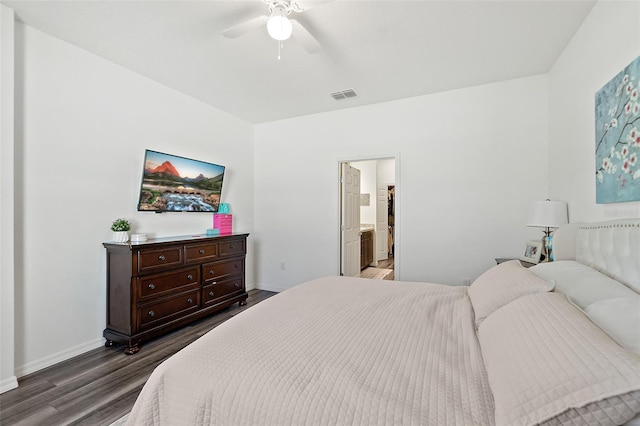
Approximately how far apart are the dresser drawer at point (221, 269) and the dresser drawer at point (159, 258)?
39 cm

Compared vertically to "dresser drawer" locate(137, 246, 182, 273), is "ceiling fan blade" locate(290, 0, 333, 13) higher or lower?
higher

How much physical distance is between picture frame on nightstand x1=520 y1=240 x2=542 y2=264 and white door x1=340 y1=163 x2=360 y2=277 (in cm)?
217

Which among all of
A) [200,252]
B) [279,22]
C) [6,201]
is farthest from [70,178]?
[279,22]

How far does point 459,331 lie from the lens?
1.35 m

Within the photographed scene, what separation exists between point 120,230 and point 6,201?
0.81 meters

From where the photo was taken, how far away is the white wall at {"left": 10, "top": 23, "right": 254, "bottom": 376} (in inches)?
89.9

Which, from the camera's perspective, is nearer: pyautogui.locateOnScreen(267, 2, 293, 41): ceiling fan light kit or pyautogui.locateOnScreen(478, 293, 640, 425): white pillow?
pyautogui.locateOnScreen(478, 293, 640, 425): white pillow

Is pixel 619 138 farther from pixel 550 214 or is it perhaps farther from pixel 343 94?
pixel 343 94

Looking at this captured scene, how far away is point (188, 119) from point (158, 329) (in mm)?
2487

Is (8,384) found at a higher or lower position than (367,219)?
lower

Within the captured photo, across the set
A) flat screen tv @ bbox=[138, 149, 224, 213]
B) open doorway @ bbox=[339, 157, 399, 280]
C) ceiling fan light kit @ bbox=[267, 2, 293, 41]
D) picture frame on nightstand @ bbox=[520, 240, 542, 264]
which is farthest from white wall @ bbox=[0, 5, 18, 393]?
picture frame on nightstand @ bbox=[520, 240, 542, 264]

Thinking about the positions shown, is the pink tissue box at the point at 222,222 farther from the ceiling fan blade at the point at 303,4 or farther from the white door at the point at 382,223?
the white door at the point at 382,223

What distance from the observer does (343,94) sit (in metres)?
3.60

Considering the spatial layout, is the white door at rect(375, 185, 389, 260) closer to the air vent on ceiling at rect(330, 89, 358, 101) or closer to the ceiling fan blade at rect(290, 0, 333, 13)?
the air vent on ceiling at rect(330, 89, 358, 101)
